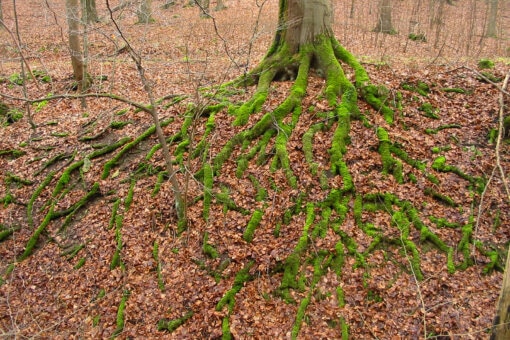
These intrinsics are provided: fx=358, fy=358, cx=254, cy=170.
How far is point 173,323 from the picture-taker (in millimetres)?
5426

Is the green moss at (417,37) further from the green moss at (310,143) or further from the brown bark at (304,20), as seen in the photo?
the green moss at (310,143)

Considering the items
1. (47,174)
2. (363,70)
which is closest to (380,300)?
(363,70)

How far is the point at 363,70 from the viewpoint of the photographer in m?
7.57

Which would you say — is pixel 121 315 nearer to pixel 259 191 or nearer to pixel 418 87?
pixel 259 191

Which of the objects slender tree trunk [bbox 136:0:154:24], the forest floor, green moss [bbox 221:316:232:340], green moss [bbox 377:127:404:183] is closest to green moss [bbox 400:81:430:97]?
the forest floor

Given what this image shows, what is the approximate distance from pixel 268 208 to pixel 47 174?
5387 millimetres

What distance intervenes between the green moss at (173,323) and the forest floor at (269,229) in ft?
0.14

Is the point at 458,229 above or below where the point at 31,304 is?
above

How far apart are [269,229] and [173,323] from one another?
6.79ft

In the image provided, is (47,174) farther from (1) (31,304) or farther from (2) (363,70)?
(2) (363,70)

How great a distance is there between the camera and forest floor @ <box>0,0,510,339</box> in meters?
5.18

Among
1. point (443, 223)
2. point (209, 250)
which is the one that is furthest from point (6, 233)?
point (443, 223)

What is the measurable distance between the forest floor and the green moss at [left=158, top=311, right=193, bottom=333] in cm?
4

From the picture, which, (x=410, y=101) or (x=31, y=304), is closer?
(x=31, y=304)
